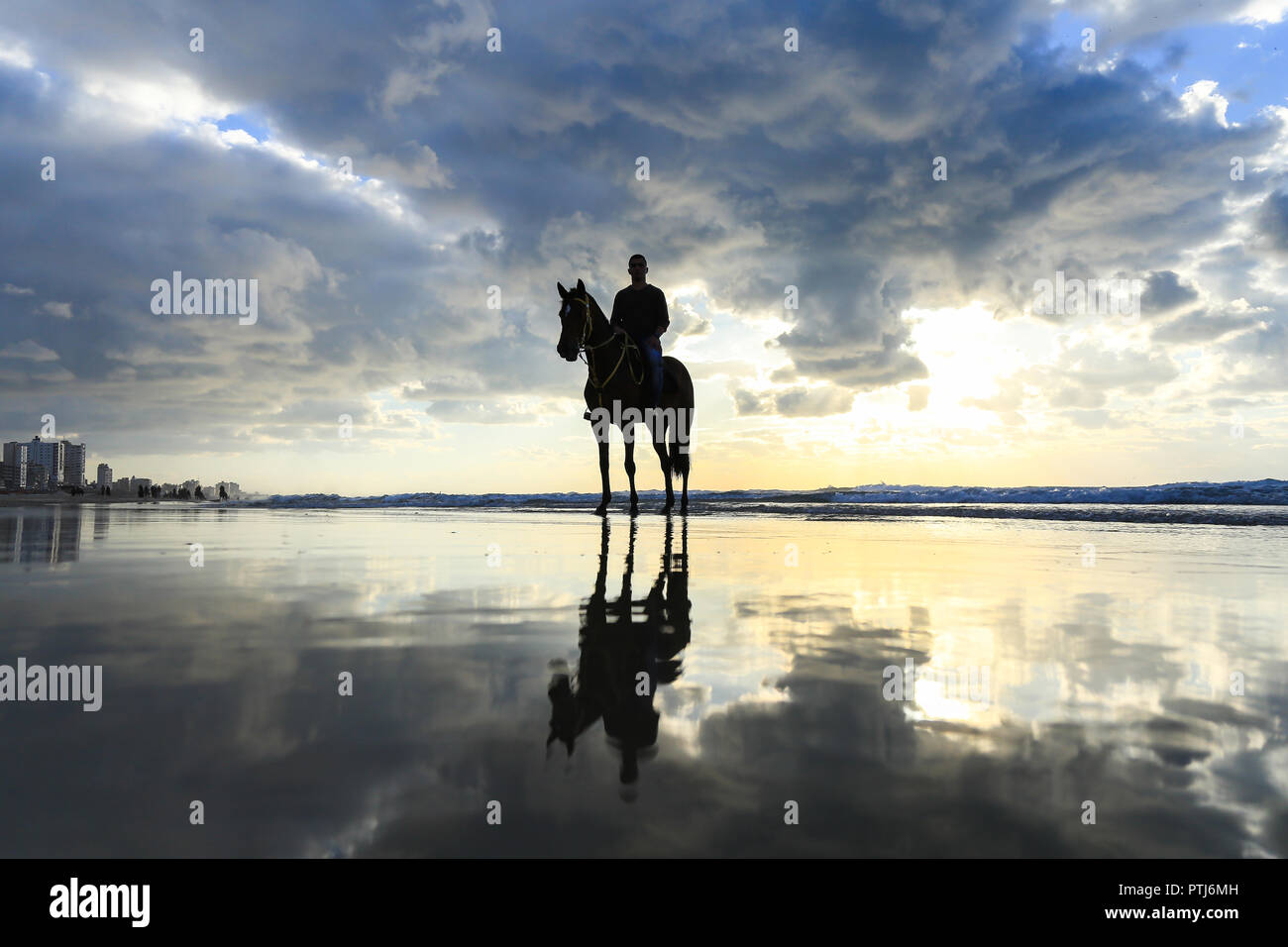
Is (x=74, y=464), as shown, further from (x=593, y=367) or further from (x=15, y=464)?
(x=593, y=367)

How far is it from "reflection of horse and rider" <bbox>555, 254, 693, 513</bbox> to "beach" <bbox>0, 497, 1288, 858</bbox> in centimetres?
738

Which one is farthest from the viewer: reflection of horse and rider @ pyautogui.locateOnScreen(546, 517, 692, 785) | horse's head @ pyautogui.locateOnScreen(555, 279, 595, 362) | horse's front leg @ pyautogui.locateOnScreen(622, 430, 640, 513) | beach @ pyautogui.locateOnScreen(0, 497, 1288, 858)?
horse's front leg @ pyautogui.locateOnScreen(622, 430, 640, 513)

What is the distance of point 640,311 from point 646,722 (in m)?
11.7

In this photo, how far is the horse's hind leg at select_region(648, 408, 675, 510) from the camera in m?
13.9

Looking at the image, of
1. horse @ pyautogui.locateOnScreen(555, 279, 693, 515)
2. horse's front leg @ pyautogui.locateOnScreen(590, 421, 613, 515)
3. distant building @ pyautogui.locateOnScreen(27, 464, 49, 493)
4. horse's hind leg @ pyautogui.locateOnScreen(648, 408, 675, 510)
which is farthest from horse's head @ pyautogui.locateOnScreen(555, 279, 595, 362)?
distant building @ pyautogui.locateOnScreen(27, 464, 49, 493)

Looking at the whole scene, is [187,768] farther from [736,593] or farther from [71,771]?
[736,593]

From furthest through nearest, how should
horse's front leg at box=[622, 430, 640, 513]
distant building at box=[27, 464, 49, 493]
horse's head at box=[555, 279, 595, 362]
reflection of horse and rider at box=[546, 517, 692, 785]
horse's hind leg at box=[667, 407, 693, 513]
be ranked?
distant building at box=[27, 464, 49, 493] < horse's hind leg at box=[667, 407, 693, 513] < horse's front leg at box=[622, 430, 640, 513] < horse's head at box=[555, 279, 595, 362] < reflection of horse and rider at box=[546, 517, 692, 785]

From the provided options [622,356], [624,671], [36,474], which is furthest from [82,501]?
[36,474]

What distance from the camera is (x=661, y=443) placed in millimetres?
14688

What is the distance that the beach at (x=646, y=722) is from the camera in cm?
121

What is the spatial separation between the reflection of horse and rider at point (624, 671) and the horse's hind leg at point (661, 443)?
10096 mm

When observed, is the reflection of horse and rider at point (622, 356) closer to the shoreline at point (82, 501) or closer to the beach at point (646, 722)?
the beach at point (646, 722)

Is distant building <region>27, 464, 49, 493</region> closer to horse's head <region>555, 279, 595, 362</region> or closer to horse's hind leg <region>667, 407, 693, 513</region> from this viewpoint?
horse's hind leg <region>667, 407, 693, 513</region>
